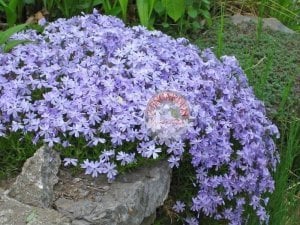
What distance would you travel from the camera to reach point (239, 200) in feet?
8.26

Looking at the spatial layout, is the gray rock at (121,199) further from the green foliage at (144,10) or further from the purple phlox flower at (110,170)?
the green foliage at (144,10)

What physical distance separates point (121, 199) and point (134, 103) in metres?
0.36

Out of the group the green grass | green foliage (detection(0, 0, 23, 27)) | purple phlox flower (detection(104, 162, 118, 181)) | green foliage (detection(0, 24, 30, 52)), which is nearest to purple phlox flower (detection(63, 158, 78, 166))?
purple phlox flower (detection(104, 162, 118, 181))

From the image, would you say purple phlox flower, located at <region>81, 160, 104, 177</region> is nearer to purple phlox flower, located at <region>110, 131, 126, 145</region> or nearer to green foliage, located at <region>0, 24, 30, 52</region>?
purple phlox flower, located at <region>110, 131, 126, 145</region>

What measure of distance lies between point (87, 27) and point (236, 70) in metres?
0.70

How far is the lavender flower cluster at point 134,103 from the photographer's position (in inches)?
88.0

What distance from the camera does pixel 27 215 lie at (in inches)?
81.2

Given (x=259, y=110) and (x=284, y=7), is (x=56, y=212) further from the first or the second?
(x=284, y=7)

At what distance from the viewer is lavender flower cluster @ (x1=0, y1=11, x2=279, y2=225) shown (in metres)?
2.24

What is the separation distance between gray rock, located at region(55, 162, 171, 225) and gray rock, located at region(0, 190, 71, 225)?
0.05m

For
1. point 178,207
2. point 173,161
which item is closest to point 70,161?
point 173,161

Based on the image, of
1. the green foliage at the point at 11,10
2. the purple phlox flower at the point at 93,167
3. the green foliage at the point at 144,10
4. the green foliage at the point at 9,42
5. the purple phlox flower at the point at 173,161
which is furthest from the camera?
the green foliage at the point at 144,10
